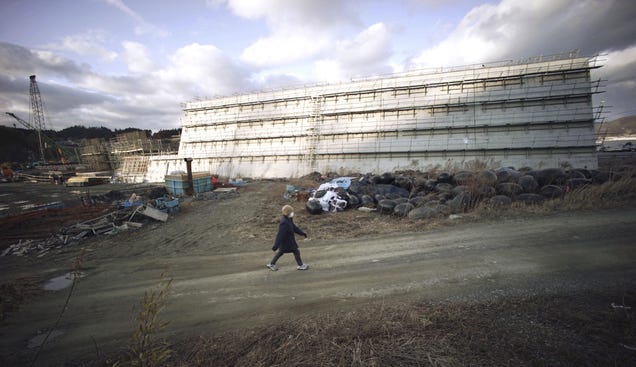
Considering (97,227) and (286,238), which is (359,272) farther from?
(97,227)

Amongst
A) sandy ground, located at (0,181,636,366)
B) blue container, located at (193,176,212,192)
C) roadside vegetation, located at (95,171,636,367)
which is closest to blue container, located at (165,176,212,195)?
blue container, located at (193,176,212,192)

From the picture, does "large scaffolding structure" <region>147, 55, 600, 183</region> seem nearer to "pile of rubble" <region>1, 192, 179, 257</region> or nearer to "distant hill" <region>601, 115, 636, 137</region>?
"pile of rubble" <region>1, 192, 179, 257</region>

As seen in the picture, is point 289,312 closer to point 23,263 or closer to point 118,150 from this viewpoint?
point 23,263

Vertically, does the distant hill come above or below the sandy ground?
above

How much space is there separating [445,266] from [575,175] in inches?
413

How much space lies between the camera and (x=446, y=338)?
10.0 ft

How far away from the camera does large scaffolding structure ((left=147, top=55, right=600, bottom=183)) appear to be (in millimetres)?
19484

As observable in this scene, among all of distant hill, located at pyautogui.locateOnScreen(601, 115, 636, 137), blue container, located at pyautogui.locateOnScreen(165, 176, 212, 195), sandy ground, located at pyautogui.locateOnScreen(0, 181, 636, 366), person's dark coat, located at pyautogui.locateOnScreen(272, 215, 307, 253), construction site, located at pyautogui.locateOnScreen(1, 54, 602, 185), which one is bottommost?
sandy ground, located at pyautogui.locateOnScreen(0, 181, 636, 366)

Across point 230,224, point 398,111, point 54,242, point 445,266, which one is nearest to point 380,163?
point 398,111

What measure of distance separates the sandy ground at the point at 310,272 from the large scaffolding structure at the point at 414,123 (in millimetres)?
15026

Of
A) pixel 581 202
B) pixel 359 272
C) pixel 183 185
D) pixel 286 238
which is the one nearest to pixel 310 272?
pixel 286 238

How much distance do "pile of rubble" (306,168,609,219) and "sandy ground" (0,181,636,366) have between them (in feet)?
3.97

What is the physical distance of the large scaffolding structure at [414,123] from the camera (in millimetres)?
19484

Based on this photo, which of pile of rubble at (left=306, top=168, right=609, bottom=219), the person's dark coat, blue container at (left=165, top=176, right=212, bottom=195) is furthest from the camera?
blue container at (left=165, top=176, right=212, bottom=195)
